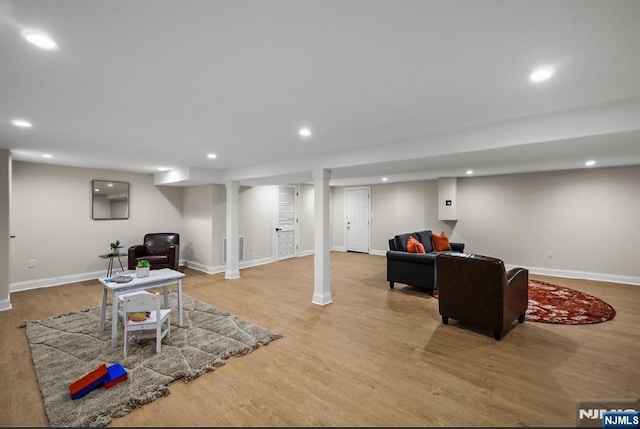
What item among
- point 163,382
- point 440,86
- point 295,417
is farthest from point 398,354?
point 440,86

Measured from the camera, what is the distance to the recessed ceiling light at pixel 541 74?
1775mm

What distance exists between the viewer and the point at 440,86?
2.01 meters

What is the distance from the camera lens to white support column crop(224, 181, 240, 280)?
586 cm

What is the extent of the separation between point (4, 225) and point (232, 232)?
333cm

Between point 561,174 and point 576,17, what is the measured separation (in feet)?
19.2

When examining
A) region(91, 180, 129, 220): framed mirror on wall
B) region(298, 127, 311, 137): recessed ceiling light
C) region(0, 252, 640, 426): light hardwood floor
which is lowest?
region(0, 252, 640, 426): light hardwood floor

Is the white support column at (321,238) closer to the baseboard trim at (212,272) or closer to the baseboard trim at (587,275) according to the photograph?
the baseboard trim at (212,272)

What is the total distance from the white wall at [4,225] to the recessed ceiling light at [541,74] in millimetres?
6346

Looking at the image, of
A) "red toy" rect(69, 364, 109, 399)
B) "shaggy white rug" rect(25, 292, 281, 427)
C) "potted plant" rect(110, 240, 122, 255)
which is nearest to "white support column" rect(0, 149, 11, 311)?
"shaggy white rug" rect(25, 292, 281, 427)

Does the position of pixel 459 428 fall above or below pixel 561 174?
below

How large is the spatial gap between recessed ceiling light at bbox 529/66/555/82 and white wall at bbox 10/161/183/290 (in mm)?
7247

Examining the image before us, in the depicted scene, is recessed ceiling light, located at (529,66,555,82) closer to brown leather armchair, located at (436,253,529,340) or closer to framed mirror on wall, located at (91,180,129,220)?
brown leather armchair, located at (436,253,529,340)

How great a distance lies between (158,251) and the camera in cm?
617

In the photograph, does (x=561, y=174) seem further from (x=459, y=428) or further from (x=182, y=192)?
(x=182, y=192)
